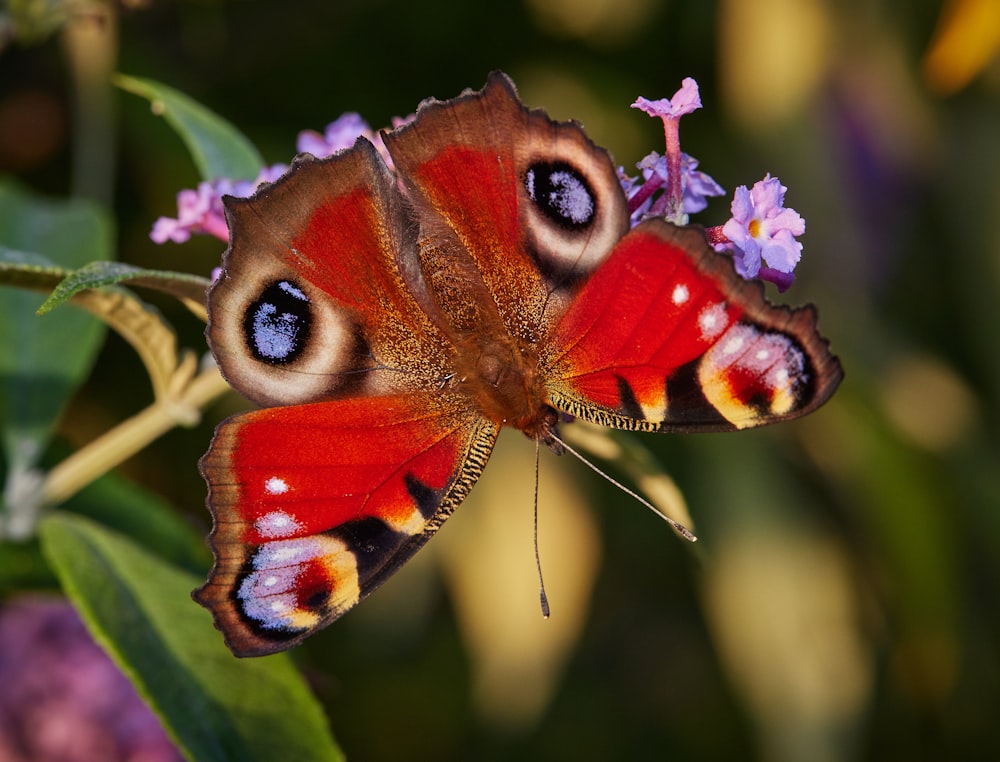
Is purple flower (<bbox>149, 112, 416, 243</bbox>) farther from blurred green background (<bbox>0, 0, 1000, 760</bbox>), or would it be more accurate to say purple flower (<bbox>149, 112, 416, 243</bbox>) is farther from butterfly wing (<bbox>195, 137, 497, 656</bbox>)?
blurred green background (<bbox>0, 0, 1000, 760</bbox>)

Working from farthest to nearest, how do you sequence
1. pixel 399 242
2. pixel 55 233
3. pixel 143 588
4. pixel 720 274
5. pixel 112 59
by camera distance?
pixel 112 59 → pixel 55 233 → pixel 143 588 → pixel 399 242 → pixel 720 274

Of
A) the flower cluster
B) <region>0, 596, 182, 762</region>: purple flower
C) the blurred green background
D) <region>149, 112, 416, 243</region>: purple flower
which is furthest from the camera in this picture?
the blurred green background

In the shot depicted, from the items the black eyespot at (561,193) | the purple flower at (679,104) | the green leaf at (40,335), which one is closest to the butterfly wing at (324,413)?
the black eyespot at (561,193)

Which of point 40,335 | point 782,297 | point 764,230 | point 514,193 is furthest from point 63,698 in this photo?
point 782,297

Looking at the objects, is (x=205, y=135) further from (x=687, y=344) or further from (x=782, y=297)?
Result: (x=782, y=297)

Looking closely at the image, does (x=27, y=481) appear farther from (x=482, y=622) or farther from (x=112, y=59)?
(x=482, y=622)

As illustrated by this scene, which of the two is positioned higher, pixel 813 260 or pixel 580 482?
pixel 813 260

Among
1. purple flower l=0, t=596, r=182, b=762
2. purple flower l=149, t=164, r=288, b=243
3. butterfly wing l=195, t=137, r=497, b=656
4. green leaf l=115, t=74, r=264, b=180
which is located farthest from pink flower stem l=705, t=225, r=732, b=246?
purple flower l=0, t=596, r=182, b=762

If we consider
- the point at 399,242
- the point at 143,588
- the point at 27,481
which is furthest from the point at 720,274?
the point at 27,481

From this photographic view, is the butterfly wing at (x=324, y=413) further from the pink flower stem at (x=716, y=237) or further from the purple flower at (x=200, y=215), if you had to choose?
the pink flower stem at (x=716, y=237)
